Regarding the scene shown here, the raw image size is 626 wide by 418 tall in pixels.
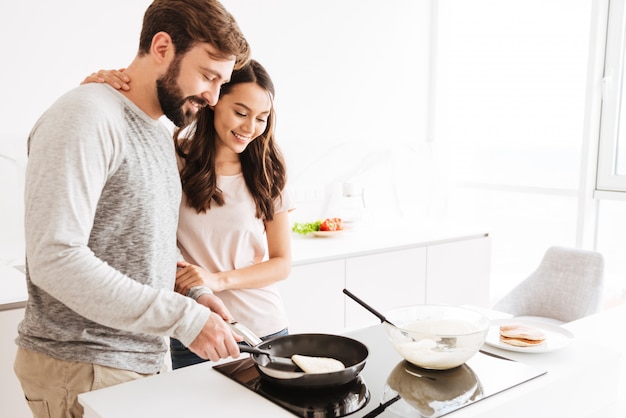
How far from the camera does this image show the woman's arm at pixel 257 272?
62.4 inches

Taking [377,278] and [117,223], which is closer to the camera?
[117,223]

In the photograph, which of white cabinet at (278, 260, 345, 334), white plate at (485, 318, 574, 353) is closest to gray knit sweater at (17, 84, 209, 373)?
white plate at (485, 318, 574, 353)

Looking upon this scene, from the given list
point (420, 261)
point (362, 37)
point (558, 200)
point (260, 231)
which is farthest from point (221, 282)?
point (558, 200)

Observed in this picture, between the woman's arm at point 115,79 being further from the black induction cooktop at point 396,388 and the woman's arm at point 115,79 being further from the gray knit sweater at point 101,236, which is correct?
the black induction cooktop at point 396,388

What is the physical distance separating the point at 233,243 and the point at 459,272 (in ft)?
Answer: 6.23

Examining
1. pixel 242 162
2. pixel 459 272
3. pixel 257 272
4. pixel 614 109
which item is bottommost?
pixel 459 272

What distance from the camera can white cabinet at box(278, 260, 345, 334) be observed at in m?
2.64

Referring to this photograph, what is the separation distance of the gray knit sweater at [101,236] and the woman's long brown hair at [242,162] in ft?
1.05

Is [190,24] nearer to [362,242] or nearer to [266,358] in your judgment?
[266,358]

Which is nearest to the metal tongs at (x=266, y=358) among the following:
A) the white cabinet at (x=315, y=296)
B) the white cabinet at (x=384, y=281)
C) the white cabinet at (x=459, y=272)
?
the white cabinet at (x=315, y=296)

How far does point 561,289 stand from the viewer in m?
2.95

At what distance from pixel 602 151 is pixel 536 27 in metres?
0.85

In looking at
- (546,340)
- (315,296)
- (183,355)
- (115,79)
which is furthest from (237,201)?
(315,296)

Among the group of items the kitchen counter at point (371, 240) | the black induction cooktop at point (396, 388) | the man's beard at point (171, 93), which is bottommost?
the kitchen counter at point (371, 240)
